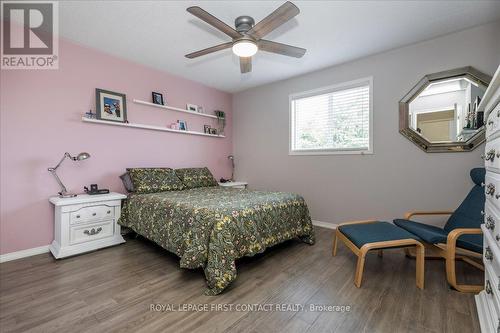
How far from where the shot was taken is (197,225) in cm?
196

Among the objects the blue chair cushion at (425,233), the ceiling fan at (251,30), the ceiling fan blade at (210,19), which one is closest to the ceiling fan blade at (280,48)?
the ceiling fan at (251,30)

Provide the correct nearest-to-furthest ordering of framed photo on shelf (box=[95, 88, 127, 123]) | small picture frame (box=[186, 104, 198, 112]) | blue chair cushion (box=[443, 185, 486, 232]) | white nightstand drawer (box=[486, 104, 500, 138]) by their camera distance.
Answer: white nightstand drawer (box=[486, 104, 500, 138]) → blue chair cushion (box=[443, 185, 486, 232]) → framed photo on shelf (box=[95, 88, 127, 123]) → small picture frame (box=[186, 104, 198, 112])

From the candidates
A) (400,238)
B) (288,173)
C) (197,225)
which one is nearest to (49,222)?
(197,225)

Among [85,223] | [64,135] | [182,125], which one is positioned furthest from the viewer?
[182,125]

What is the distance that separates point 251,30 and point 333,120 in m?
2.12

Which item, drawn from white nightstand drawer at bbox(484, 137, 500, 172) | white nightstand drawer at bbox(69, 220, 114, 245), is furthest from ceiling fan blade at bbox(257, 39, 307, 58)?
white nightstand drawer at bbox(69, 220, 114, 245)

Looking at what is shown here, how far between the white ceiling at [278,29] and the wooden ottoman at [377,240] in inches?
82.4

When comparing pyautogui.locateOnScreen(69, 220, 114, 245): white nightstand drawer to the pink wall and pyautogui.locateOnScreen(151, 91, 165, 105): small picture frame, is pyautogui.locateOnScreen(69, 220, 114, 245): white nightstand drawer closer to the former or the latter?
the pink wall

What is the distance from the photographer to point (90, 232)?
2.61 meters

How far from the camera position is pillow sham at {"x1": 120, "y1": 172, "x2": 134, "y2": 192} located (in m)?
3.08

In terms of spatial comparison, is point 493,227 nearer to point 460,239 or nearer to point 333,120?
point 460,239

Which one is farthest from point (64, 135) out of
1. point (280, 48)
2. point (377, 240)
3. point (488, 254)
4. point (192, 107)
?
point (488, 254)

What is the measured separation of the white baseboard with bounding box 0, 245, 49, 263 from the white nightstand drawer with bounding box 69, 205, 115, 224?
1.81 feet

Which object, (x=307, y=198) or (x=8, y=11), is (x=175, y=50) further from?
(x=307, y=198)
